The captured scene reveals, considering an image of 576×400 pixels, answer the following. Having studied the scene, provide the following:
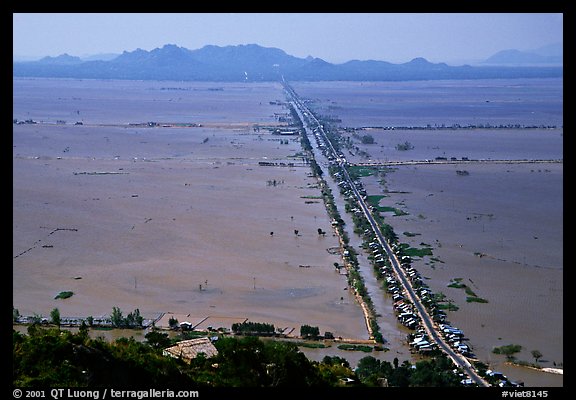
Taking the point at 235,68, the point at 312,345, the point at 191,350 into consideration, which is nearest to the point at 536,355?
the point at 312,345

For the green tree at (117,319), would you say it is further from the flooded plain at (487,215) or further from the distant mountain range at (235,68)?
the distant mountain range at (235,68)

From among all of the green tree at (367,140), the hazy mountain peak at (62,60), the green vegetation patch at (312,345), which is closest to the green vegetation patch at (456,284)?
the green vegetation patch at (312,345)

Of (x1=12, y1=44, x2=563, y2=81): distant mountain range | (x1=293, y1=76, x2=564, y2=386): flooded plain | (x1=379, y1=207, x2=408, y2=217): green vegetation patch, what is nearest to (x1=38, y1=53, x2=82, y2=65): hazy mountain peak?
(x1=12, y1=44, x2=563, y2=81): distant mountain range

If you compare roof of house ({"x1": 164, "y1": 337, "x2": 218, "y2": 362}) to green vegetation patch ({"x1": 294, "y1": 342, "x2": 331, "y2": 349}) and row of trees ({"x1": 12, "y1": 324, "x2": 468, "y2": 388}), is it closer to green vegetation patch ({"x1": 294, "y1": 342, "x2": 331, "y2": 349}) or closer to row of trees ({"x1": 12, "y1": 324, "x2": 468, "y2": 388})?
row of trees ({"x1": 12, "y1": 324, "x2": 468, "y2": 388})

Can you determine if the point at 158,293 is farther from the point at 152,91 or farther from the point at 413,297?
the point at 152,91

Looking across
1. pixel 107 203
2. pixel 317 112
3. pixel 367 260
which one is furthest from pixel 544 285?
pixel 317 112
